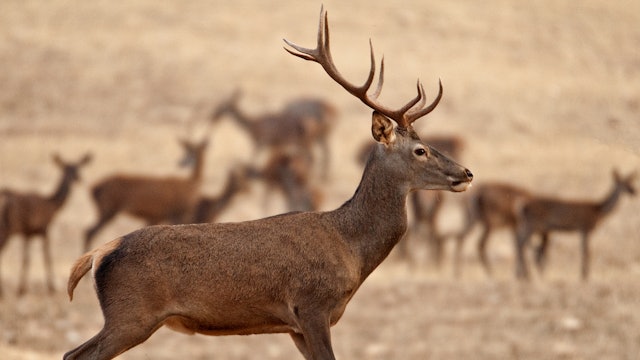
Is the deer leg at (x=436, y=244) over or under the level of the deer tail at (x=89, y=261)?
under

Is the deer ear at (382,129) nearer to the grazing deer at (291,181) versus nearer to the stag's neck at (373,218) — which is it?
the stag's neck at (373,218)

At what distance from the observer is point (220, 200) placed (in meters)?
20.2

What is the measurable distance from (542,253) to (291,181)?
503cm

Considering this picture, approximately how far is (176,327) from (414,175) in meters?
1.77

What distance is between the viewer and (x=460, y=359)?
1252 cm

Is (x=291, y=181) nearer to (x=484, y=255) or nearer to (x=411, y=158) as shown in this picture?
(x=484, y=255)

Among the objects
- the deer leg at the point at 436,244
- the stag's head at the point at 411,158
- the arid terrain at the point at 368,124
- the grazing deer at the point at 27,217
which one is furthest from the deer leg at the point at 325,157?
the stag's head at the point at 411,158

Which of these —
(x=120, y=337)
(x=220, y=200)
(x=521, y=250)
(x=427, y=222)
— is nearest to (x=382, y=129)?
(x=120, y=337)

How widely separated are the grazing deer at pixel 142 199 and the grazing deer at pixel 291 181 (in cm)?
260

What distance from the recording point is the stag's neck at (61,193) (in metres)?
16.8

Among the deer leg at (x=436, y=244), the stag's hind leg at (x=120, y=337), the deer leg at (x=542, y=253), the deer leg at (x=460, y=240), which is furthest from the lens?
the deer leg at (x=436, y=244)

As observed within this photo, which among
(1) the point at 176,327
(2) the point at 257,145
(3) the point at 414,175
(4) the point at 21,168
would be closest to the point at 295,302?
(1) the point at 176,327

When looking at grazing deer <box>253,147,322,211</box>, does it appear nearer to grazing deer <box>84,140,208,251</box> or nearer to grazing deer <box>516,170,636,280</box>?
grazing deer <box>84,140,208,251</box>

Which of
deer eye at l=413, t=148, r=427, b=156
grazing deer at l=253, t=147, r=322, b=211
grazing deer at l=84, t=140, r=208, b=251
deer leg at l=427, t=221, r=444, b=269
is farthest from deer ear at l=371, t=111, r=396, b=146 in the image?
grazing deer at l=253, t=147, r=322, b=211
